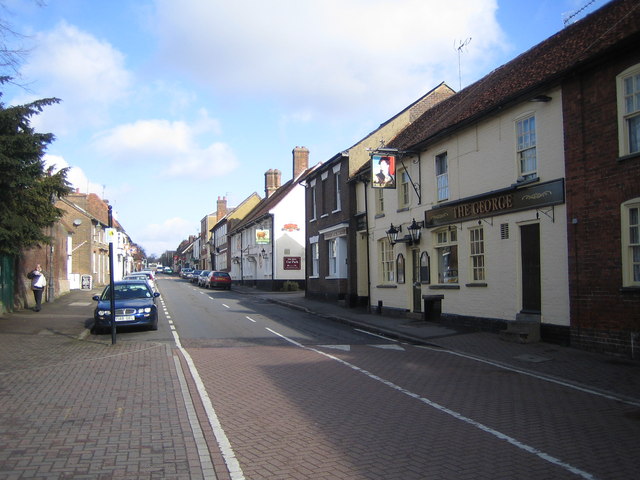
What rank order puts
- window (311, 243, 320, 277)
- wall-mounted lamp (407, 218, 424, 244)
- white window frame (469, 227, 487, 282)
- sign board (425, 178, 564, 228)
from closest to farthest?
1. sign board (425, 178, 564, 228)
2. white window frame (469, 227, 487, 282)
3. wall-mounted lamp (407, 218, 424, 244)
4. window (311, 243, 320, 277)

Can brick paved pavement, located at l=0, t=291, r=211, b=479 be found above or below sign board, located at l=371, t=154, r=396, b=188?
below

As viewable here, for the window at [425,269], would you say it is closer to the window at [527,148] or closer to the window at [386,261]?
the window at [386,261]

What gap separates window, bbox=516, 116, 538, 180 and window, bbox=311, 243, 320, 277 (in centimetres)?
1709

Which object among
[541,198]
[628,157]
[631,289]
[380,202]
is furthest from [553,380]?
[380,202]

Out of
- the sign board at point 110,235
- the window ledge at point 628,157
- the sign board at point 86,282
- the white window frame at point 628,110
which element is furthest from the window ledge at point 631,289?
the sign board at point 86,282

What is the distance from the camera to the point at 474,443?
241 inches

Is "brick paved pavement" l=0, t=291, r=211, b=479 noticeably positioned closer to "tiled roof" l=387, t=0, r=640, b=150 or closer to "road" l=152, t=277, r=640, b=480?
"road" l=152, t=277, r=640, b=480

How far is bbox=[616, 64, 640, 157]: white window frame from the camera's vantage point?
36.6ft

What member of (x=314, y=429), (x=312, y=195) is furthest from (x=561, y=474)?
(x=312, y=195)

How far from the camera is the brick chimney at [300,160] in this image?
44.5 metres

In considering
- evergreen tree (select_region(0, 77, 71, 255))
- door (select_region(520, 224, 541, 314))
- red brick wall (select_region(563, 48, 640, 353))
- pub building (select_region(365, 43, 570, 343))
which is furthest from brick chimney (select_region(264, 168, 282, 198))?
red brick wall (select_region(563, 48, 640, 353))

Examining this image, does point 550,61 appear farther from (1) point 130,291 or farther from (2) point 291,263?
(2) point 291,263

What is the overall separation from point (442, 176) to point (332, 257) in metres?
11.1

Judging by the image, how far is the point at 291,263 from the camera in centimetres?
4231
